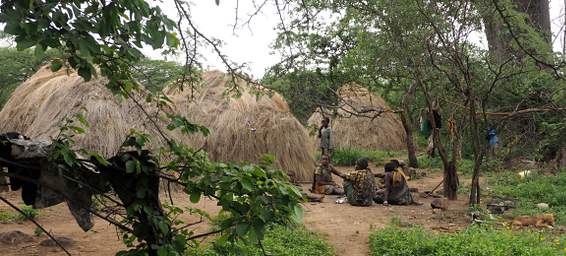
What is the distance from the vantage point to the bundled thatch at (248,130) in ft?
40.6

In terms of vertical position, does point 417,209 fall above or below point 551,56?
below

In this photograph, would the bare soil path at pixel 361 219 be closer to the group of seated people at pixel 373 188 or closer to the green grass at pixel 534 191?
the group of seated people at pixel 373 188

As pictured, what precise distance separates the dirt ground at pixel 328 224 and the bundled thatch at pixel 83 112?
1314 mm

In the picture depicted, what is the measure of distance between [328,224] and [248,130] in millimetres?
4946

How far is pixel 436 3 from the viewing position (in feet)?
27.6

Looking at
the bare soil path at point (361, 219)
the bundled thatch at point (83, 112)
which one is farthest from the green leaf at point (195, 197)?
the bundled thatch at point (83, 112)

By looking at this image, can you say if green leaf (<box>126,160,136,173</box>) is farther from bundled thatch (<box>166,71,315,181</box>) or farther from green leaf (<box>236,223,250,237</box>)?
bundled thatch (<box>166,71,315,181</box>)

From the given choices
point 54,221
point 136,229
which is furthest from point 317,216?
point 136,229

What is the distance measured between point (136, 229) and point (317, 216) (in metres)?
5.95

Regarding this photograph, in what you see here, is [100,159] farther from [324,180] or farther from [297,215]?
[324,180]

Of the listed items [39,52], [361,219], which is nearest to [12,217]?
[361,219]

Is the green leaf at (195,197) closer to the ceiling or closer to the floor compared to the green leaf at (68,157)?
closer to the floor

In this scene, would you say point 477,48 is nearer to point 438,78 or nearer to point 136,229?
point 438,78

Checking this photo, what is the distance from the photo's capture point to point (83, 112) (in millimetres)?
9531
